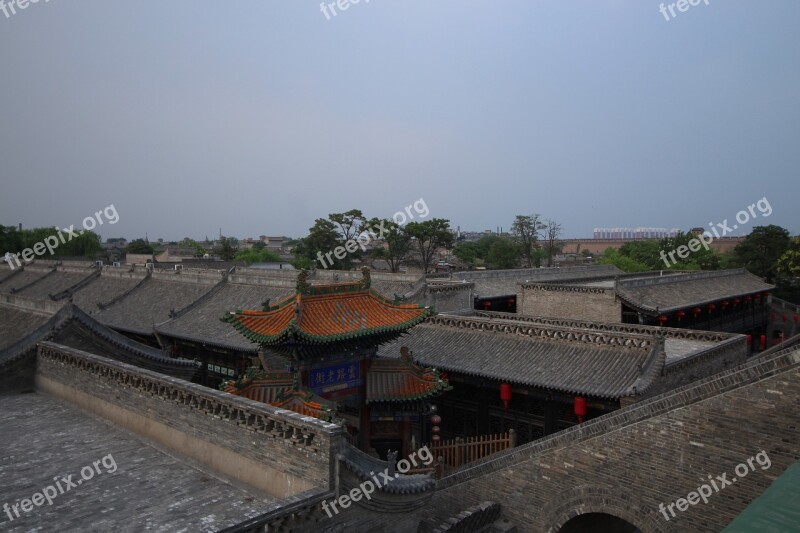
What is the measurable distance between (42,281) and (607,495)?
36.0 metres

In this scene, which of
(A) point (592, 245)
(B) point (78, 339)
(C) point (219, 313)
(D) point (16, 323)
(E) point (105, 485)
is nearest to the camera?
(E) point (105, 485)

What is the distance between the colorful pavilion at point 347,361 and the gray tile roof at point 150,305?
45.8 feet

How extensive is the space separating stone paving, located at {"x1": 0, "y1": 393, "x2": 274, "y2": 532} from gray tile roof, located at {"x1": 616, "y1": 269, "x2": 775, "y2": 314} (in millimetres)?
18781

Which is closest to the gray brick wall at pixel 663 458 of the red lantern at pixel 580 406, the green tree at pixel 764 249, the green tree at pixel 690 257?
the red lantern at pixel 580 406

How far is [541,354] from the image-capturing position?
14.6 metres

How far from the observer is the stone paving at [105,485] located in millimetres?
6270

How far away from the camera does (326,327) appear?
36.6ft

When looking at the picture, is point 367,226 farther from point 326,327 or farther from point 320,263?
point 326,327

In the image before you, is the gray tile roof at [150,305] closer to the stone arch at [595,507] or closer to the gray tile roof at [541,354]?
the gray tile roof at [541,354]

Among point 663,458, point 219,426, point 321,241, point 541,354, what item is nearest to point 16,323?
point 219,426

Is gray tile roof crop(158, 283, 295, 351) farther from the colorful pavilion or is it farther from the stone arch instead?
the stone arch

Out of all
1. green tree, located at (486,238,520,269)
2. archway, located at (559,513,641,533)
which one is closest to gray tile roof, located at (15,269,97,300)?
archway, located at (559,513,641,533)

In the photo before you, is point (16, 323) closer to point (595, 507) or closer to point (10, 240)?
Answer: point (595, 507)

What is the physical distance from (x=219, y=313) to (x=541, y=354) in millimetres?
13330
